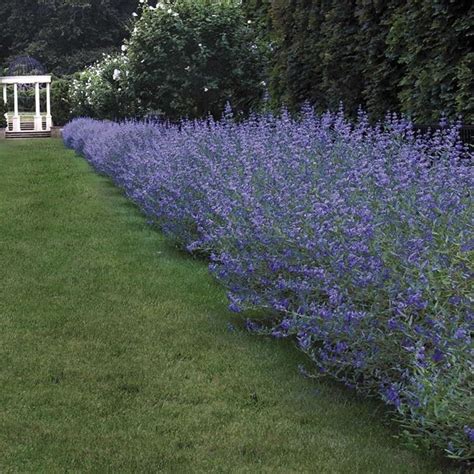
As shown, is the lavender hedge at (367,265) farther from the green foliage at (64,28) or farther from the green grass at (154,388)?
the green foliage at (64,28)

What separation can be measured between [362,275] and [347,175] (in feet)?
5.22

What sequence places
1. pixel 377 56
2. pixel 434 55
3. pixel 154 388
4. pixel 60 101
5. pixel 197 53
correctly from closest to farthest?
pixel 154 388
pixel 434 55
pixel 377 56
pixel 197 53
pixel 60 101

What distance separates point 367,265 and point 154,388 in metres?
1.21

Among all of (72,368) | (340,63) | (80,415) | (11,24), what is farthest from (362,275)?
(11,24)

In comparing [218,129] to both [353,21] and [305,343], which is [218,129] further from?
[305,343]

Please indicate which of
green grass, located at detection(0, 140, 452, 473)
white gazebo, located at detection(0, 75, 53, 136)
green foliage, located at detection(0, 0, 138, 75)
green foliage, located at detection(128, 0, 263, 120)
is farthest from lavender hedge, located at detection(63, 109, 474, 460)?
green foliage, located at detection(0, 0, 138, 75)

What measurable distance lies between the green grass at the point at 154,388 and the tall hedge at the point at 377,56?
3.01m

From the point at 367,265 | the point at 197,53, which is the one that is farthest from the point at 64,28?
the point at 367,265

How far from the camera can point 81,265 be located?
7121 millimetres

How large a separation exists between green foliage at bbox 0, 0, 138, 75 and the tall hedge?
114 feet

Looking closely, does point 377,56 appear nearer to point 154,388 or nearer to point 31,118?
point 154,388

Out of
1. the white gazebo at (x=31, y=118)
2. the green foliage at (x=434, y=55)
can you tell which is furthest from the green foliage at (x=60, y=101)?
the green foliage at (x=434, y=55)

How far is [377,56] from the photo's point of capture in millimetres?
9828

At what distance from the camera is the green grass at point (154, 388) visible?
11.2 ft
